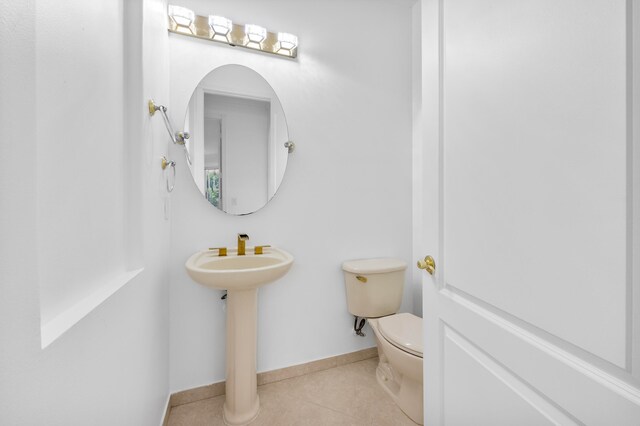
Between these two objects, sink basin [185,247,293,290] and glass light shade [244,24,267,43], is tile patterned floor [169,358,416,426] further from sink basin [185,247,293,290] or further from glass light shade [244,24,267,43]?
glass light shade [244,24,267,43]

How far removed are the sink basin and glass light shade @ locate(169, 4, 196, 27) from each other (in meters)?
1.31

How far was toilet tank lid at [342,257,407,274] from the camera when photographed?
5.81 ft

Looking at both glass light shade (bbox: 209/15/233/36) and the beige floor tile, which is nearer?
the beige floor tile

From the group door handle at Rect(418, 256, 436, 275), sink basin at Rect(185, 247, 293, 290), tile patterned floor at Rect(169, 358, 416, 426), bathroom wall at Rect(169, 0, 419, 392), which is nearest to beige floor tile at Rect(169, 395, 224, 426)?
tile patterned floor at Rect(169, 358, 416, 426)

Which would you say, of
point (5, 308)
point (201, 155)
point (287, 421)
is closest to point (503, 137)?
point (5, 308)

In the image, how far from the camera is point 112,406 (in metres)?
0.72

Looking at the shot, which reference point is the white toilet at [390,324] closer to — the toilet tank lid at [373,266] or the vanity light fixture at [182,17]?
the toilet tank lid at [373,266]

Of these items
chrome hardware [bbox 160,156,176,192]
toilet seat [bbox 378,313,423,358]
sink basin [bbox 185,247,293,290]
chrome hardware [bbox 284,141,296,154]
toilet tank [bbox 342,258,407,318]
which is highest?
chrome hardware [bbox 284,141,296,154]

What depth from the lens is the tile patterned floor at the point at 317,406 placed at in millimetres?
1394

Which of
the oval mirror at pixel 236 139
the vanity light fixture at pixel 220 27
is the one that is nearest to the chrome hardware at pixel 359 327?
the oval mirror at pixel 236 139

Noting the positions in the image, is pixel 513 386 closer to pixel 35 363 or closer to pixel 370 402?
pixel 35 363

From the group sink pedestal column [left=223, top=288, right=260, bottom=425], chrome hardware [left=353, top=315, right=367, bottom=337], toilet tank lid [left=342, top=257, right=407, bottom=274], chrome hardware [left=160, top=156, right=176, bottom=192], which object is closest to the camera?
chrome hardware [left=160, top=156, right=176, bottom=192]

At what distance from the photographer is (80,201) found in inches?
Result: 26.0

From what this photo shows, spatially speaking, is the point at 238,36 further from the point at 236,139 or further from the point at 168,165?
the point at 168,165
